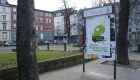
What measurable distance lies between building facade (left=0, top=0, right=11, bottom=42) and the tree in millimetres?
70649

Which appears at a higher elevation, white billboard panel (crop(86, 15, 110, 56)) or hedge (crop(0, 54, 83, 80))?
white billboard panel (crop(86, 15, 110, 56))

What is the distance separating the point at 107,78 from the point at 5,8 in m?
72.1

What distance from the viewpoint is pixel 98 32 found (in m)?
10.6

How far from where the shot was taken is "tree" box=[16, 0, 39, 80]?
20.8 ft

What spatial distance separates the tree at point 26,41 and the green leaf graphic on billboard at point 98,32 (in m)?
4.53

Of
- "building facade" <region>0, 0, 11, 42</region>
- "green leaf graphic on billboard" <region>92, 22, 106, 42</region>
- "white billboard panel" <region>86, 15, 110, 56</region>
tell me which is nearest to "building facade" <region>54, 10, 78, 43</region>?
"building facade" <region>0, 0, 11, 42</region>

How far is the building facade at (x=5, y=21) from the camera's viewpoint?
2980 inches

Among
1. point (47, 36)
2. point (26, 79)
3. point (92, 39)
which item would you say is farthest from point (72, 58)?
point (47, 36)

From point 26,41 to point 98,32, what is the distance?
15.9 feet

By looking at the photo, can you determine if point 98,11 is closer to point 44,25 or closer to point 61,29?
point 44,25

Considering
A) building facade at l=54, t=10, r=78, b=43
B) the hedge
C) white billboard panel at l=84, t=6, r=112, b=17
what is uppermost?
building facade at l=54, t=10, r=78, b=43

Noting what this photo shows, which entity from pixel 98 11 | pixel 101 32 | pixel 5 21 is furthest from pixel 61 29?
pixel 101 32

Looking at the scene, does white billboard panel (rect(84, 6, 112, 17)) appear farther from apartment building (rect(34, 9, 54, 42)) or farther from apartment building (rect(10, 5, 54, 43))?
apartment building (rect(34, 9, 54, 42))

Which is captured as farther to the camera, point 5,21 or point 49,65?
point 5,21
